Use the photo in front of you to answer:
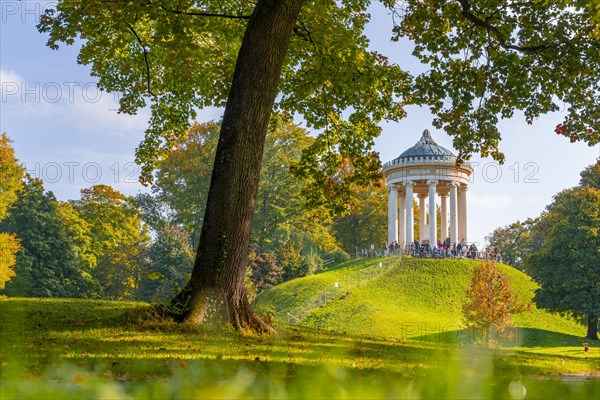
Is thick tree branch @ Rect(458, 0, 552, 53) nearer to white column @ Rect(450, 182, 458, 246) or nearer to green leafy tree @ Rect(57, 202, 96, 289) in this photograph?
green leafy tree @ Rect(57, 202, 96, 289)

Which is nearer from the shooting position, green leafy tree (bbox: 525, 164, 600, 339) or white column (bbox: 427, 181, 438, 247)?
green leafy tree (bbox: 525, 164, 600, 339)

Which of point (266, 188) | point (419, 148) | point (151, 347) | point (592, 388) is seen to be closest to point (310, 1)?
point (151, 347)

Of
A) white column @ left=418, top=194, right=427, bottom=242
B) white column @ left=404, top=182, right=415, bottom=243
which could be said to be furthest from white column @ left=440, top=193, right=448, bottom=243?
white column @ left=404, top=182, right=415, bottom=243

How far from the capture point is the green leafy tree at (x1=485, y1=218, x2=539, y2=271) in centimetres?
6284

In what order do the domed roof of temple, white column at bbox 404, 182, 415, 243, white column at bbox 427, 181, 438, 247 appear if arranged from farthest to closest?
1. white column at bbox 404, 182, 415, 243
2. the domed roof of temple
3. white column at bbox 427, 181, 438, 247

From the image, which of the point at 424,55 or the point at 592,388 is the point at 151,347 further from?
the point at 424,55

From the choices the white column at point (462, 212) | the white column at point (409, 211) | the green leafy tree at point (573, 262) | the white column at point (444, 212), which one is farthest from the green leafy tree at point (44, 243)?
the white column at point (462, 212)

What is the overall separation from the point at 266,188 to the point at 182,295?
32638 mm

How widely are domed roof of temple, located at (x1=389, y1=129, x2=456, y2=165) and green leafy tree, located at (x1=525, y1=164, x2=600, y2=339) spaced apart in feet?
67.1

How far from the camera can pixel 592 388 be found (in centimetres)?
184

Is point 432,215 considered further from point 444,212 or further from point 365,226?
point 365,226

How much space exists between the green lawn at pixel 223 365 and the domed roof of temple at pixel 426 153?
43240mm

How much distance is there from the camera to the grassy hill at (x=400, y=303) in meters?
32.1

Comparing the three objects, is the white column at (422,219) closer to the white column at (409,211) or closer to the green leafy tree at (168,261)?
the white column at (409,211)
